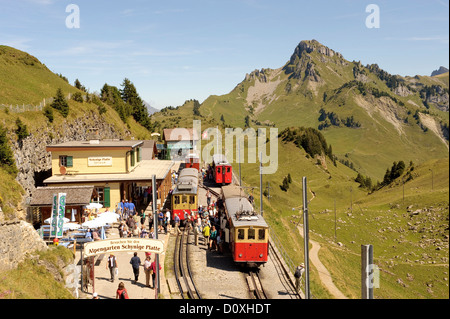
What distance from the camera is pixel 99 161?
36.9m

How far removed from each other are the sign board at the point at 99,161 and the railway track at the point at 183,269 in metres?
11.7

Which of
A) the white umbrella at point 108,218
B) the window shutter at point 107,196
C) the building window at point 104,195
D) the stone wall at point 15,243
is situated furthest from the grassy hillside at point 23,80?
the stone wall at point 15,243

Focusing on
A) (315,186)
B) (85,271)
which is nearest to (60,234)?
(85,271)

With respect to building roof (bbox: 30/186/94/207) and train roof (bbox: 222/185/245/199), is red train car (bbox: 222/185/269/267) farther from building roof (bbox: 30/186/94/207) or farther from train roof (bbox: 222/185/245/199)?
building roof (bbox: 30/186/94/207)

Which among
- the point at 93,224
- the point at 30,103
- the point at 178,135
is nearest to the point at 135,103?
the point at 178,135

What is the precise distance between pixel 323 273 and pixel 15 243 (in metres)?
27.4

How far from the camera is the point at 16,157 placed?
3616cm

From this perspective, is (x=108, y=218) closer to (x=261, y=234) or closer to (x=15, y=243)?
(x=15, y=243)

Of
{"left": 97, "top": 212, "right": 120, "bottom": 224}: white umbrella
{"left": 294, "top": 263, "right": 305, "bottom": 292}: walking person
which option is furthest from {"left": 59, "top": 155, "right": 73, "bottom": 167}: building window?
{"left": 294, "top": 263, "right": 305, "bottom": 292}: walking person

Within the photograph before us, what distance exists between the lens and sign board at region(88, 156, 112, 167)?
3678 centimetres

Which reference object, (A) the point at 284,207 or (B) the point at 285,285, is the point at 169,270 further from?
(A) the point at 284,207

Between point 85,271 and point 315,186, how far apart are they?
8560cm

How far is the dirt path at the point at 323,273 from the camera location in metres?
28.1

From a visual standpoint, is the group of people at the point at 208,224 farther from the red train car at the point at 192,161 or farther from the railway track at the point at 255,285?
the red train car at the point at 192,161
